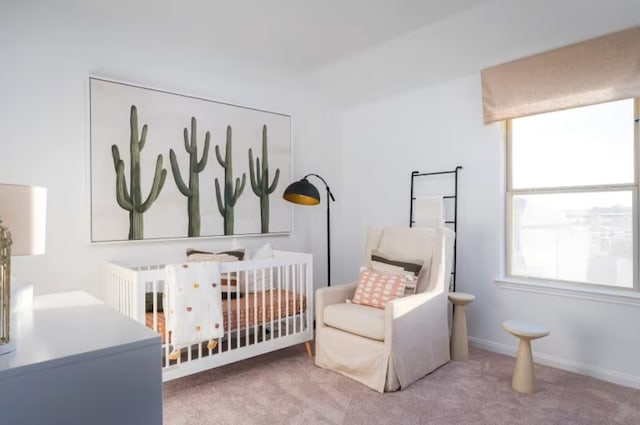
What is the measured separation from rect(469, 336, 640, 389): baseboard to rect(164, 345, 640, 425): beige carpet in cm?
7

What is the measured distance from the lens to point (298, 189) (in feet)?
11.0

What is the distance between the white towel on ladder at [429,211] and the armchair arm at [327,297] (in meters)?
1.01

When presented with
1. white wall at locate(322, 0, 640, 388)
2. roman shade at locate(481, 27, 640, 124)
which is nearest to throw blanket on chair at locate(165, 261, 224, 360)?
white wall at locate(322, 0, 640, 388)

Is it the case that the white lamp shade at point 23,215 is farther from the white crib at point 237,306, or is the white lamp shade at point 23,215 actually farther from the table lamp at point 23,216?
the white crib at point 237,306

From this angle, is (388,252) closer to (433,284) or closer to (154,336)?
(433,284)

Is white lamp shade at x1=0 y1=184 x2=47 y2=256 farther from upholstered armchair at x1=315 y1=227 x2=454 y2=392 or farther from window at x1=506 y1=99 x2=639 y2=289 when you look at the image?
window at x1=506 y1=99 x2=639 y2=289

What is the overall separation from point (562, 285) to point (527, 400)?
0.97 m

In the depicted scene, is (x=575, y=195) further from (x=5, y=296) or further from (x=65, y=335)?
(x=5, y=296)

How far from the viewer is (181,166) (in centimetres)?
322

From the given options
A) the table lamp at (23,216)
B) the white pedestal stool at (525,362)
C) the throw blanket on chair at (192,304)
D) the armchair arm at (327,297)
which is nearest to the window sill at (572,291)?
the white pedestal stool at (525,362)

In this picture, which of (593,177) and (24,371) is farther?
(593,177)

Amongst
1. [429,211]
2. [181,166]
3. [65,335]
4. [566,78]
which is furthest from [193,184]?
[566,78]

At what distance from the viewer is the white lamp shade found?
142 centimetres

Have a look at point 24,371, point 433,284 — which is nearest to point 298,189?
point 433,284
